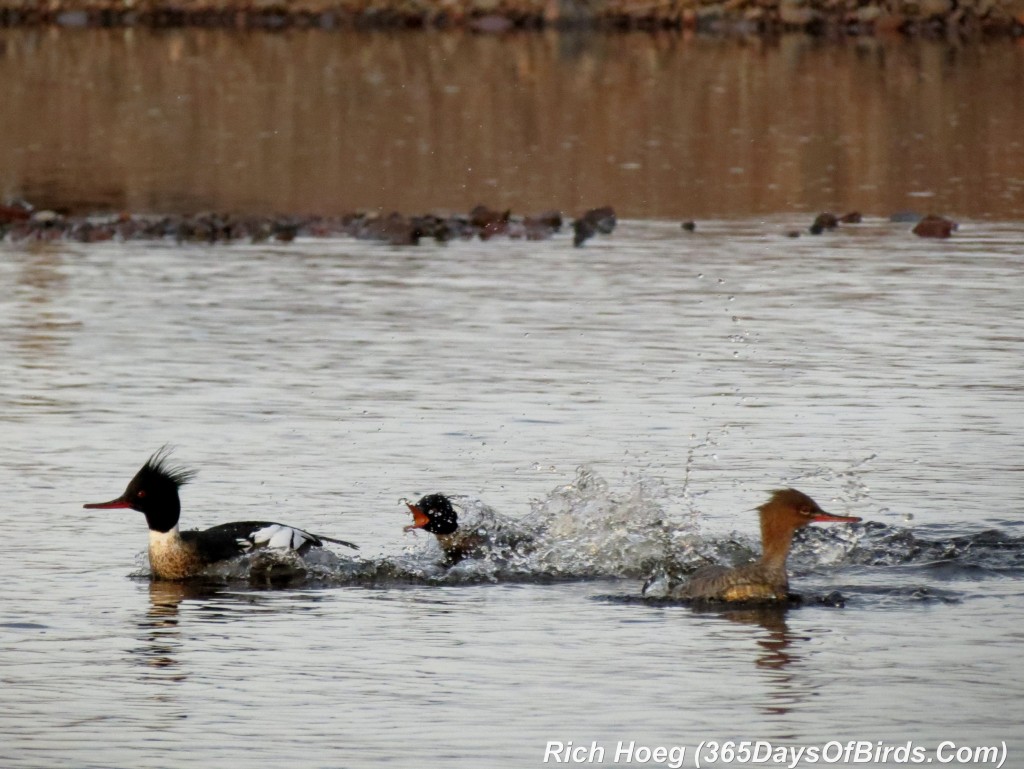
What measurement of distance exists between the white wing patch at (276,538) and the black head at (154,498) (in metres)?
0.36

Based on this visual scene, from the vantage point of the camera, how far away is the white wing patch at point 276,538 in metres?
10.2

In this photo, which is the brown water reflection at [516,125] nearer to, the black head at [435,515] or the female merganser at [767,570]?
the black head at [435,515]

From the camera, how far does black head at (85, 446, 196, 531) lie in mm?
10398

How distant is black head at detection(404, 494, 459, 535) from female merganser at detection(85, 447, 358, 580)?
325 millimetres

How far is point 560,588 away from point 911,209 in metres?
16.0

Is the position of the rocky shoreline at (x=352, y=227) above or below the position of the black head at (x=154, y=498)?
above

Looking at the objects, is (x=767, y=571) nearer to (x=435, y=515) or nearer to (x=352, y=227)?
(x=435, y=515)

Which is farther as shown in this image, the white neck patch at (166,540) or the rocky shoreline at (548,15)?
the rocky shoreline at (548,15)

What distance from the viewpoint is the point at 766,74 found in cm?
4875

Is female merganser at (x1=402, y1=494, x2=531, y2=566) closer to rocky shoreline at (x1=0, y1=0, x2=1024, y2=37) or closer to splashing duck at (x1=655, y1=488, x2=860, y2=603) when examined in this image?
splashing duck at (x1=655, y1=488, x2=860, y2=603)

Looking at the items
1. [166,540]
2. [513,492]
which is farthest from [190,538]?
[513,492]

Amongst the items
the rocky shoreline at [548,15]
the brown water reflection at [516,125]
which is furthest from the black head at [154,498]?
the rocky shoreline at [548,15]

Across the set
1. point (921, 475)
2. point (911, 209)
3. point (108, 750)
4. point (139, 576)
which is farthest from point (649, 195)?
point (108, 750)

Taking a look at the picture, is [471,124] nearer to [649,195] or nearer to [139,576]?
[649,195]
